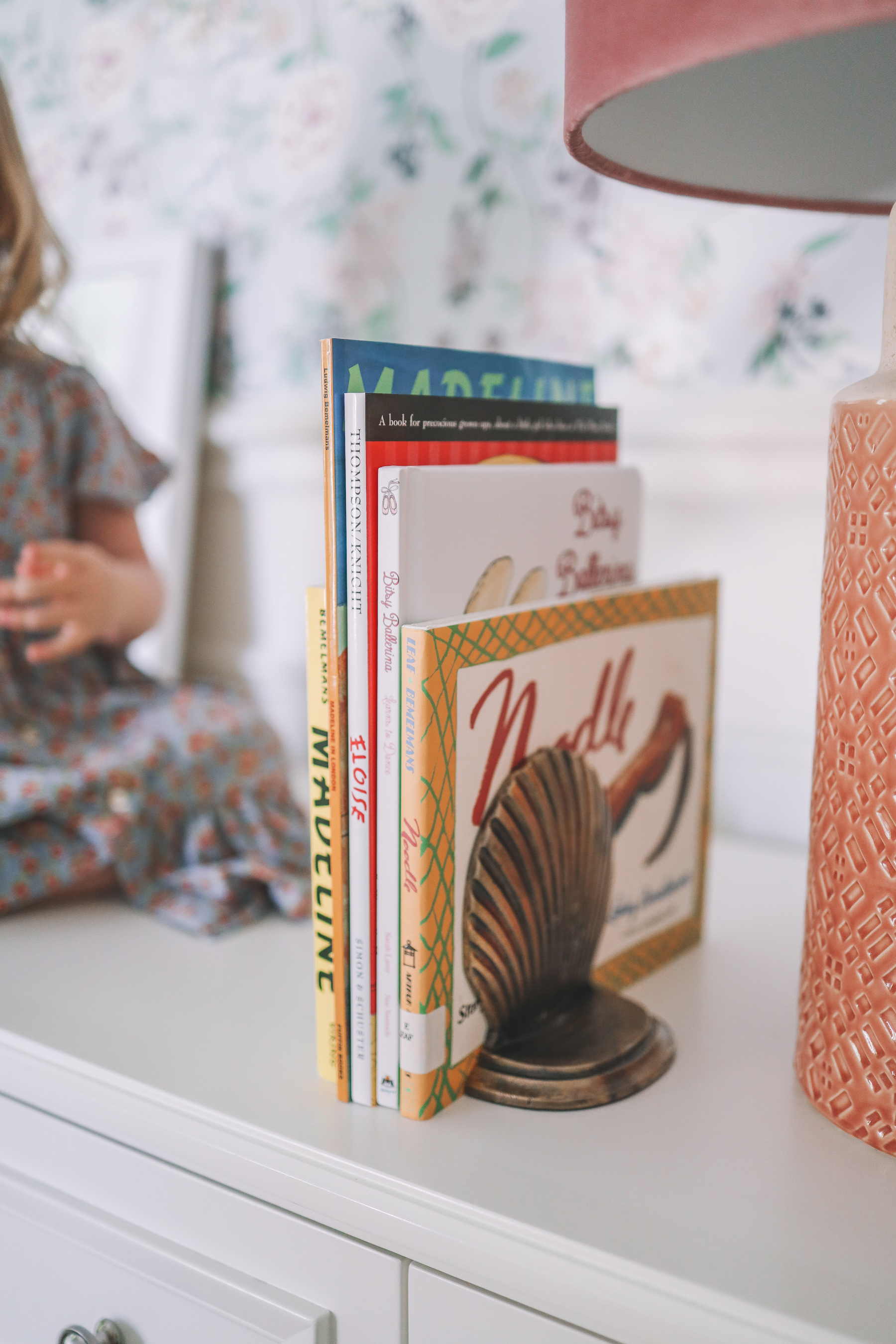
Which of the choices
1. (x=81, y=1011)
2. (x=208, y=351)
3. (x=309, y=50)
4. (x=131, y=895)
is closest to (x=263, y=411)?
(x=208, y=351)

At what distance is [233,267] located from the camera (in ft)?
3.43

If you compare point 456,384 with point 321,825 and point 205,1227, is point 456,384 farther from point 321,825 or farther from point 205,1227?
point 205,1227

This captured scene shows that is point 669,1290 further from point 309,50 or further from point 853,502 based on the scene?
point 309,50

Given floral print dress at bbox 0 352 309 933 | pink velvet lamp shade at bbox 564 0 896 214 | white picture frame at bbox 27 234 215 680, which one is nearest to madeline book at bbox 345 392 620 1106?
pink velvet lamp shade at bbox 564 0 896 214

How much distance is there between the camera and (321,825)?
0.46 meters

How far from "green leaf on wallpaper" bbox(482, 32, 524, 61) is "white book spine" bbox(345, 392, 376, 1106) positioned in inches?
23.3

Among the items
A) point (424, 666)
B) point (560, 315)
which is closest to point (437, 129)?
point (560, 315)

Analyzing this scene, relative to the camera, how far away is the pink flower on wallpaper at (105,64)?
1074mm

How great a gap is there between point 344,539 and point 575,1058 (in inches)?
10.2

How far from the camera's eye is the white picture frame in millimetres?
1034

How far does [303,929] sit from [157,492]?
56 cm

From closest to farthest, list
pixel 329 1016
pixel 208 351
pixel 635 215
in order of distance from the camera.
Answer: pixel 329 1016 → pixel 635 215 → pixel 208 351

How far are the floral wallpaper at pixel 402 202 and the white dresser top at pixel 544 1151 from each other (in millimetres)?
501

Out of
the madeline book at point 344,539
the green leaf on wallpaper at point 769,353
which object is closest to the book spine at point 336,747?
the madeline book at point 344,539
